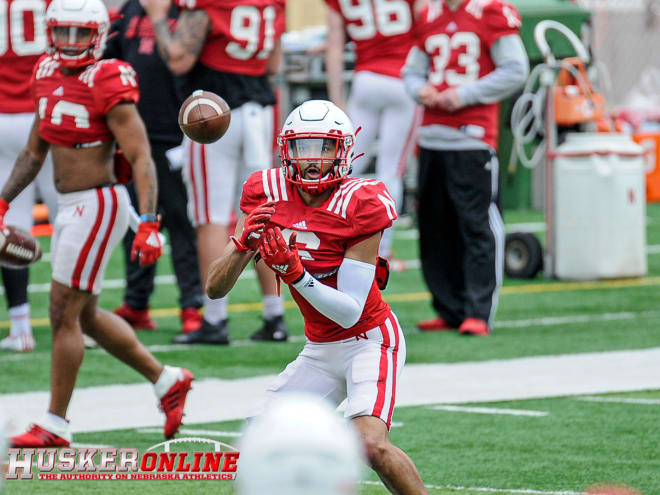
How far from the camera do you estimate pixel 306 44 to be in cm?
1552

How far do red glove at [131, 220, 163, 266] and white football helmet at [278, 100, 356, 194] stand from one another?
135cm

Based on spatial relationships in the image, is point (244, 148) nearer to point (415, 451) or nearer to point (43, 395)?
point (43, 395)

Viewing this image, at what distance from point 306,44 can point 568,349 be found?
27.6 feet

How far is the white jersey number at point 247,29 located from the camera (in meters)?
7.75

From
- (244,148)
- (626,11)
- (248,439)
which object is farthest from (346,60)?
(248,439)

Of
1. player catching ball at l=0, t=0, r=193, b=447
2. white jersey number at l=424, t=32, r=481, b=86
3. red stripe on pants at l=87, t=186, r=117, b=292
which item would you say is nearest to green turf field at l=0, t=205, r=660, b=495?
player catching ball at l=0, t=0, r=193, b=447

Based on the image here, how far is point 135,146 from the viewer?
18.9ft

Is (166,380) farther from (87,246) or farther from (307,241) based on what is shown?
(307,241)

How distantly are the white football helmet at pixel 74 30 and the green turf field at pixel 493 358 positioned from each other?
1.50m

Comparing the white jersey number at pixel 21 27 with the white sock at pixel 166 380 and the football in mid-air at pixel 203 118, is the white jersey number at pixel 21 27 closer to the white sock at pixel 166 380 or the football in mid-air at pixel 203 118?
the white sock at pixel 166 380

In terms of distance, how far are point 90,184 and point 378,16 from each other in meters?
3.48

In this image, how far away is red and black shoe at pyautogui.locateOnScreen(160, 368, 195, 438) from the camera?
5.63 meters

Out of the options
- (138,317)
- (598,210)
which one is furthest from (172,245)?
(598,210)

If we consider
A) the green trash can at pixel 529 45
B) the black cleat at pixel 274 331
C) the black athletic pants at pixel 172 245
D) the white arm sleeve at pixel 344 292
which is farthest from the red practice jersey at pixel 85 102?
the green trash can at pixel 529 45
